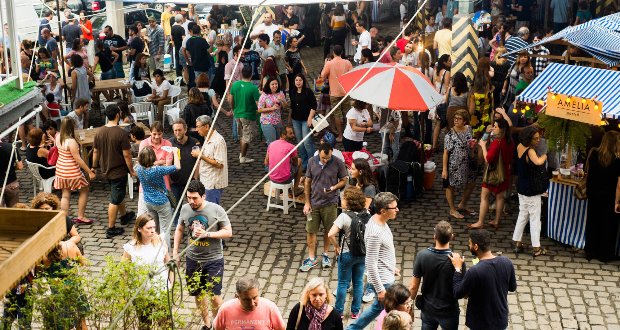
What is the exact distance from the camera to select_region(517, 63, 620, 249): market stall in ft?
30.8

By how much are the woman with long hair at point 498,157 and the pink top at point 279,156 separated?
90.5 inches

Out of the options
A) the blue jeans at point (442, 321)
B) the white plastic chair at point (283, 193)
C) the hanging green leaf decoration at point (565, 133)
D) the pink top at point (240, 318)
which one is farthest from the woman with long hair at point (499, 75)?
the pink top at point (240, 318)

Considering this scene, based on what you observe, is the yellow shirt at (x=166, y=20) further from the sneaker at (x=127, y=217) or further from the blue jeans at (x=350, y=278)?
the blue jeans at (x=350, y=278)

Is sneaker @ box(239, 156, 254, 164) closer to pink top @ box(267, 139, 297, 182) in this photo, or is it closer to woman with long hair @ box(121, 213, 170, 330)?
pink top @ box(267, 139, 297, 182)

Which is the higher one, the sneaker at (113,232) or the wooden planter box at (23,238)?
the wooden planter box at (23,238)

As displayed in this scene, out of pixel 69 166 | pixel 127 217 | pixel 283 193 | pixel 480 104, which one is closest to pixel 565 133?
pixel 480 104

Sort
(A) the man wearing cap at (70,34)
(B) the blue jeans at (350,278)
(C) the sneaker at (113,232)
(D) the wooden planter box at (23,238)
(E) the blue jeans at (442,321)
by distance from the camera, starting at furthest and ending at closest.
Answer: (A) the man wearing cap at (70,34) → (C) the sneaker at (113,232) → (B) the blue jeans at (350,278) → (E) the blue jeans at (442,321) → (D) the wooden planter box at (23,238)

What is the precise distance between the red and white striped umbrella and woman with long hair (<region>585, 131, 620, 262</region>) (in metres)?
2.20

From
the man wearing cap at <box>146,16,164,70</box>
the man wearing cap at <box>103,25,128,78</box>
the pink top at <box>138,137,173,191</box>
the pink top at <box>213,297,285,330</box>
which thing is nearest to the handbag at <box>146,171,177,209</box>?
the pink top at <box>138,137,173,191</box>

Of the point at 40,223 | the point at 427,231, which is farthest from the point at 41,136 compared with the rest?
the point at 40,223

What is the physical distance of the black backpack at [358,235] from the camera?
7762 mm

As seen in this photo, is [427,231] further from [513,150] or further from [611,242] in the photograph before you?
[611,242]

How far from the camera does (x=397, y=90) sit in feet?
35.4

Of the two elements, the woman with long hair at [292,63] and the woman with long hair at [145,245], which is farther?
the woman with long hair at [292,63]
